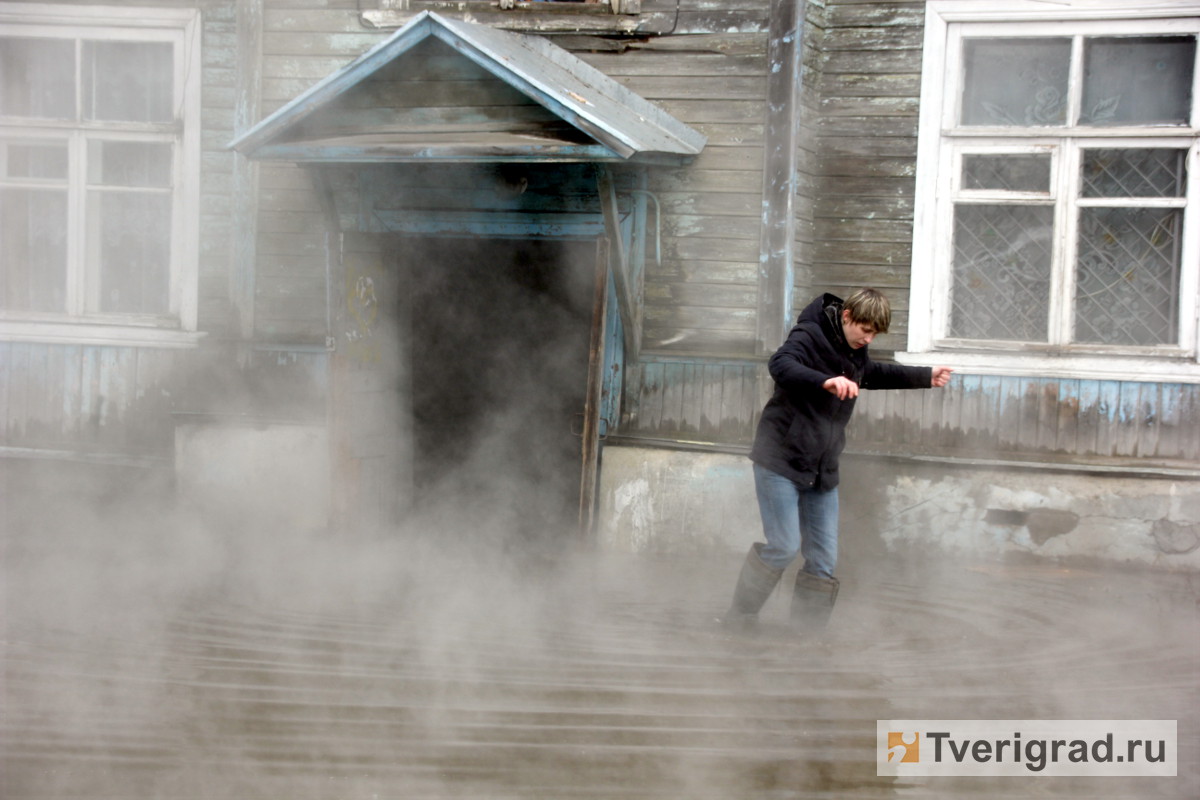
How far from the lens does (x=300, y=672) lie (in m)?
4.34

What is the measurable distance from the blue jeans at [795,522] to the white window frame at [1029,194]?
2086 millimetres

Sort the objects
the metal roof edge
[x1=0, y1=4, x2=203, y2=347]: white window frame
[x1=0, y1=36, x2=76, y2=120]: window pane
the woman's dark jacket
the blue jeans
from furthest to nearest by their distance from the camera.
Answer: [x1=0, y1=36, x2=76, y2=120]: window pane < [x1=0, y1=4, x2=203, y2=347]: white window frame < the metal roof edge < the blue jeans < the woman's dark jacket

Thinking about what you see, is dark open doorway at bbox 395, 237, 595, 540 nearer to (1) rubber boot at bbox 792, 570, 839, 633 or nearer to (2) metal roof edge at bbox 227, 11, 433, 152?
(2) metal roof edge at bbox 227, 11, 433, 152

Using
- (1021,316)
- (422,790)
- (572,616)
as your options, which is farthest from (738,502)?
(422,790)

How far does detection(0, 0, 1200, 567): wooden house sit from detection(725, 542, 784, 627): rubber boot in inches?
59.3

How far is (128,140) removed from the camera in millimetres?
7137

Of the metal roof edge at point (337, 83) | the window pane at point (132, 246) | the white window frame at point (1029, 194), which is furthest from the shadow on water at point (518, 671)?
the metal roof edge at point (337, 83)

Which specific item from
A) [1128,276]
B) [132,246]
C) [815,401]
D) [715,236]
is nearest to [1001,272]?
[1128,276]

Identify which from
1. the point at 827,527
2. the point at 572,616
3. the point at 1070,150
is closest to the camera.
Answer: the point at 827,527

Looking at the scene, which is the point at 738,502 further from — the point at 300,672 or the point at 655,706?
the point at 300,672

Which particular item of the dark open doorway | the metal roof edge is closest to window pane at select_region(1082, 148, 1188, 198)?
the dark open doorway

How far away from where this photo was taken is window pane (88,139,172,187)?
716 centimetres

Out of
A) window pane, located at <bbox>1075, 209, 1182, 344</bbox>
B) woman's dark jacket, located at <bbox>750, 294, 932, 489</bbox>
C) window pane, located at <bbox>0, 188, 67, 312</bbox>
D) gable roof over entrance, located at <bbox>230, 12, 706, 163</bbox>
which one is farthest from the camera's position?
window pane, located at <bbox>0, 188, 67, 312</bbox>

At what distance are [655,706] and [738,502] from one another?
8.23ft
